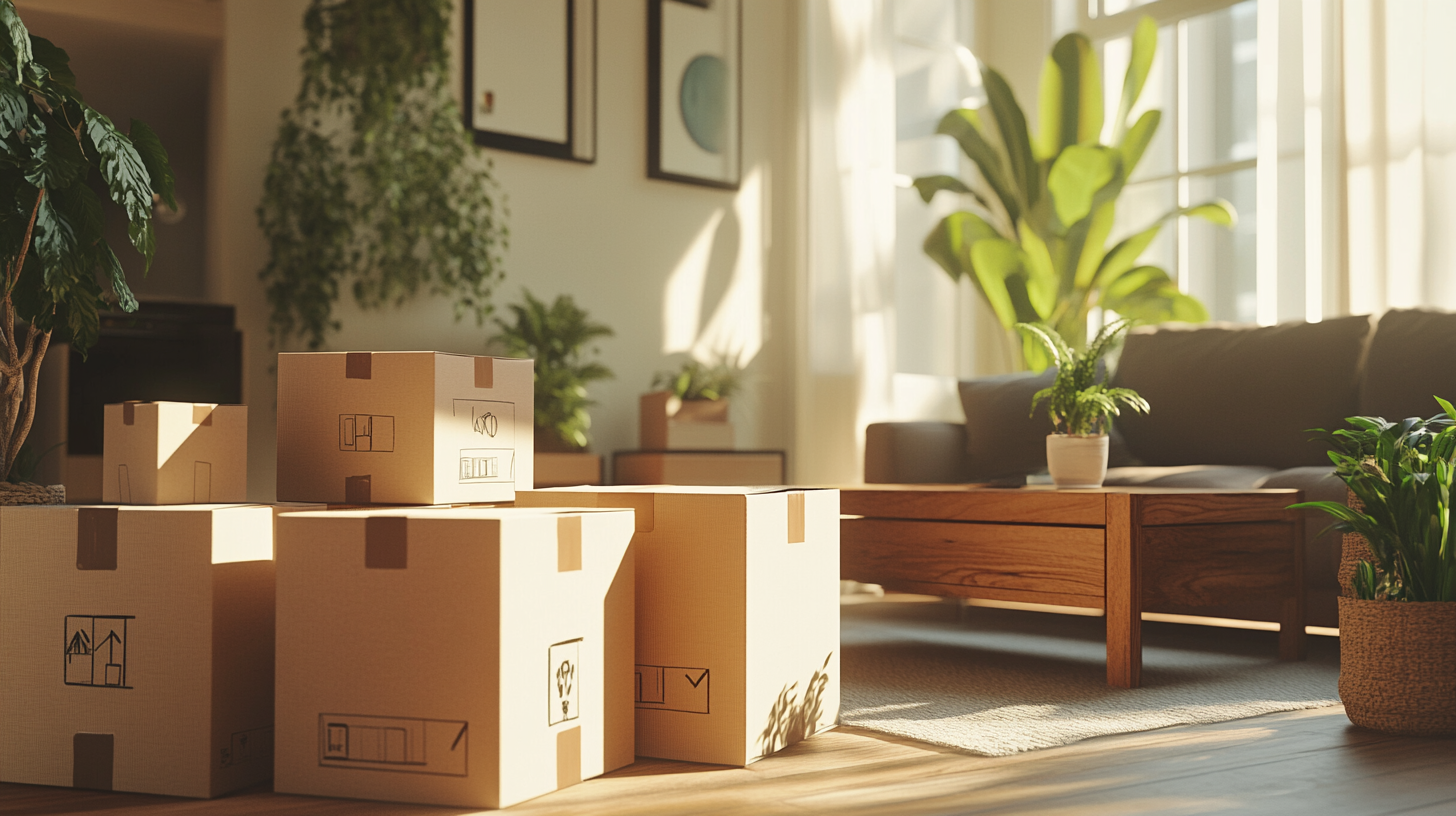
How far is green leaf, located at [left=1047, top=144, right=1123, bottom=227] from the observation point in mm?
4234

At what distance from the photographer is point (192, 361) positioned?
342 centimetres

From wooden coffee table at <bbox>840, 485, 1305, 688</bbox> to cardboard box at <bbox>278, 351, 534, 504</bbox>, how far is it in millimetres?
1031

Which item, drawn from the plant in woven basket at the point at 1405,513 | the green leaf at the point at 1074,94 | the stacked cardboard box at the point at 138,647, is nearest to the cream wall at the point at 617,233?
the green leaf at the point at 1074,94

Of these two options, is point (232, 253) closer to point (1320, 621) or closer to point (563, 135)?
point (563, 135)

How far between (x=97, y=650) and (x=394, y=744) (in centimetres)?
42

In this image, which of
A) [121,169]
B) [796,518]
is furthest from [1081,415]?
[121,169]

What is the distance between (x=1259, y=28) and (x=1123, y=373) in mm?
1621

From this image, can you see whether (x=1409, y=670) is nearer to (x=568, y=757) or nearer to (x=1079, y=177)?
(x=568, y=757)

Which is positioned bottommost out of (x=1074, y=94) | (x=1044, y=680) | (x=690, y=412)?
(x=1044, y=680)

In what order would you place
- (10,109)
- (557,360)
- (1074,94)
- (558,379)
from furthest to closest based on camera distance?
(1074,94)
(557,360)
(558,379)
(10,109)

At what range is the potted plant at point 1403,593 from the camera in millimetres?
1830

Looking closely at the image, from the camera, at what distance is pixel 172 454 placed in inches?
65.7

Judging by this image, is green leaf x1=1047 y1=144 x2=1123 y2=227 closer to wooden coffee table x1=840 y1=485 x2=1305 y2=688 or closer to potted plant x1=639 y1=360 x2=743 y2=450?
potted plant x1=639 y1=360 x2=743 y2=450

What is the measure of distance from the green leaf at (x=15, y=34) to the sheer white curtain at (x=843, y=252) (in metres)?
3.29
